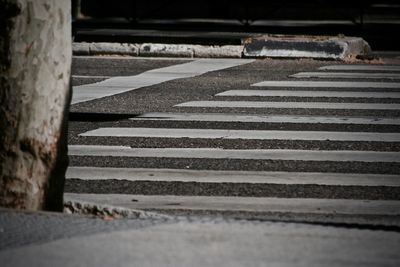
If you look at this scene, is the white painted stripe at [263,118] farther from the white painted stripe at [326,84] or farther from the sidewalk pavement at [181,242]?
the sidewalk pavement at [181,242]

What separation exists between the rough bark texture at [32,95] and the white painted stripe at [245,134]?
318 cm

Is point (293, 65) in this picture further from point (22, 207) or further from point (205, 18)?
point (205, 18)

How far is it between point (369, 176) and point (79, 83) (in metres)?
6.19

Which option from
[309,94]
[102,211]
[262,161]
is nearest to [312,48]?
[309,94]

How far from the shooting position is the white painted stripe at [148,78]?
12453 mm

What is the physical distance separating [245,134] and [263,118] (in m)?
1.00

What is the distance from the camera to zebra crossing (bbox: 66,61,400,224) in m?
7.06

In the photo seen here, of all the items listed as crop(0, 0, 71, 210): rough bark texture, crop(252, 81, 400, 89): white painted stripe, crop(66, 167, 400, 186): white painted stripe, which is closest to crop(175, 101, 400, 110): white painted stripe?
crop(252, 81, 400, 89): white painted stripe

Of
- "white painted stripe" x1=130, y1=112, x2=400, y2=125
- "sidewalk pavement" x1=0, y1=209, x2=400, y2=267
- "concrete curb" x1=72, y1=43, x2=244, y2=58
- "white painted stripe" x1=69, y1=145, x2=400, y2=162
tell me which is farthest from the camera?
"concrete curb" x1=72, y1=43, x2=244, y2=58

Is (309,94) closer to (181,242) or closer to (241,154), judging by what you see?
(241,154)

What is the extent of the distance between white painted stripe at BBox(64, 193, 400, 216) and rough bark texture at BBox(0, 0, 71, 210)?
0.65 metres

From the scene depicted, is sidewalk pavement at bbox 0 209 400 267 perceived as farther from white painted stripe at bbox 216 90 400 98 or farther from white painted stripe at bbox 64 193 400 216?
white painted stripe at bbox 216 90 400 98

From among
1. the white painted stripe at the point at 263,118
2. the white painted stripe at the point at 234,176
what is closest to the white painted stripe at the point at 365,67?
the white painted stripe at the point at 263,118

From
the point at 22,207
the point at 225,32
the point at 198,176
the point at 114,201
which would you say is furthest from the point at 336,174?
the point at 225,32
